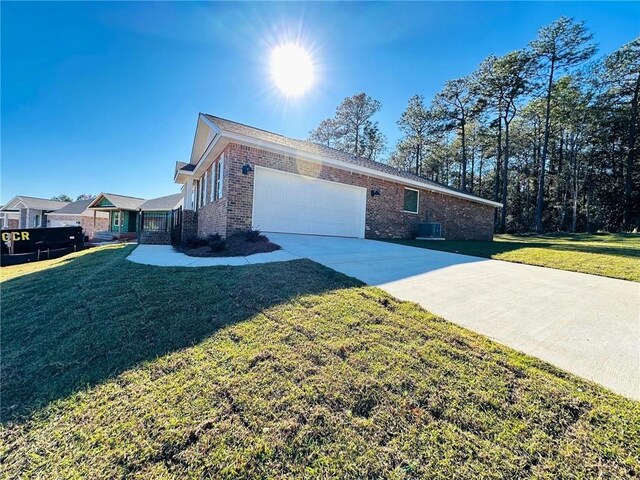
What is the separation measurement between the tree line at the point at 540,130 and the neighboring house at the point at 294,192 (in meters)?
16.3

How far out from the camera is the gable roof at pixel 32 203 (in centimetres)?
3250

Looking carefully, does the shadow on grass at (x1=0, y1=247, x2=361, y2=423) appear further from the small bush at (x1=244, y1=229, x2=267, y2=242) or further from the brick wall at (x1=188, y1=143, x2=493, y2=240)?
the brick wall at (x1=188, y1=143, x2=493, y2=240)

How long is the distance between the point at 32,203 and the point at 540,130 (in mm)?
58312

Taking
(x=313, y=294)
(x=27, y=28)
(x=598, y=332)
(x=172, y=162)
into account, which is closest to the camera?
(x=598, y=332)

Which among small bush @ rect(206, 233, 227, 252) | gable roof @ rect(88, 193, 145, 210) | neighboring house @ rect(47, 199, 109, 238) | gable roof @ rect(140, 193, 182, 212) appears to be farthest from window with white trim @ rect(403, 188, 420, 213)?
neighboring house @ rect(47, 199, 109, 238)

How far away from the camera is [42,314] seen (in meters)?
3.86

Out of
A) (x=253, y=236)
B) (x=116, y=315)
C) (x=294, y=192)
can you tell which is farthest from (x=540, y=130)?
(x=116, y=315)

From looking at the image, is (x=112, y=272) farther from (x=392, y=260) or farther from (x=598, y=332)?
(x=598, y=332)

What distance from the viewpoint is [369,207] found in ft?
37.0

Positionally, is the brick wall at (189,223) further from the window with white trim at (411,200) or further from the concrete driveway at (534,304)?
the window with white trim at (411,200)

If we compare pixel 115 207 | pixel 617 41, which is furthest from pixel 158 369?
pixel 617 41

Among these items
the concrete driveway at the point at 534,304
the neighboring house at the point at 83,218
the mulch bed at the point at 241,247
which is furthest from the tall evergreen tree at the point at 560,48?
the neighboring house at the point at 83,218

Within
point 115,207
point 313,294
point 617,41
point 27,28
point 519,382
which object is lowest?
point 519,382

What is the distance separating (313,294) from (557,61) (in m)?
28.5
